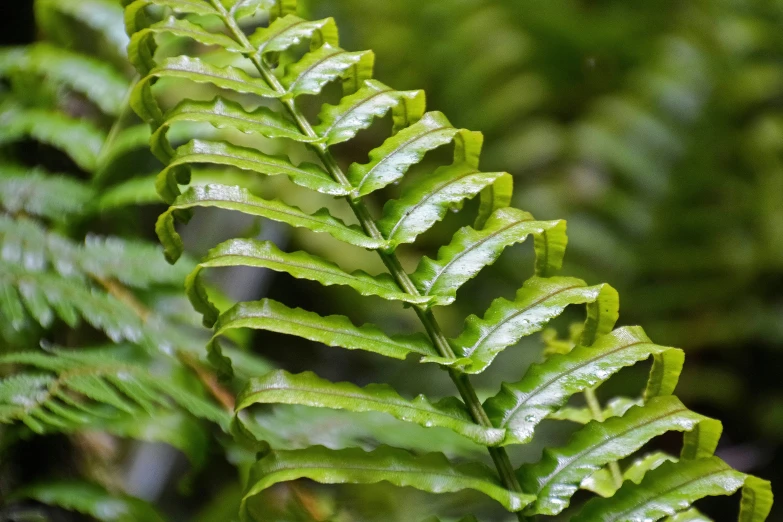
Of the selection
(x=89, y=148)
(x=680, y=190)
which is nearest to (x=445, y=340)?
(x=89, y=148)

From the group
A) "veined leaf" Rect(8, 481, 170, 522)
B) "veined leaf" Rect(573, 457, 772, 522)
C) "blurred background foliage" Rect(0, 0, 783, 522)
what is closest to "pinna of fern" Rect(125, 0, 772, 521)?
"veined leaf" Rect(573, 457, 772, 522)

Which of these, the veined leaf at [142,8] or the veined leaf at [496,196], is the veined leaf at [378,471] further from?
the veined leaf at [142,8]

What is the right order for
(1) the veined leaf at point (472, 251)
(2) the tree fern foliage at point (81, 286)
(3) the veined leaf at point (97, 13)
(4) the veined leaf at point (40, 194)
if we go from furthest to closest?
(3) the veined leaf at point (97, 13), (4) the veined leaf at point (40, 194), (2) the tree fern foliage at point (81, 286), (1) the veined leaf at point (472, 251)

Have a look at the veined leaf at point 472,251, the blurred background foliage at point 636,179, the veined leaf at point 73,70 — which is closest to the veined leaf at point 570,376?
the veined leaf at point 472,251

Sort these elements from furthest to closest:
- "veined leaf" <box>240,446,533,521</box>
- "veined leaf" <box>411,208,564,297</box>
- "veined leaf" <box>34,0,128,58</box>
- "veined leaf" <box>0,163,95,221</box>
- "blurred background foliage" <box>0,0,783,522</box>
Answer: "blurred background foliage" <box>0,0,783,522</box>
"veined leaf" <box>34,0,128,58</box>
"veined leaf" <box>0,163,95,221</box>
"veined leaf" <box>411,208,564,297</box>
"veined leaf" <box>240,446,533,521</box>

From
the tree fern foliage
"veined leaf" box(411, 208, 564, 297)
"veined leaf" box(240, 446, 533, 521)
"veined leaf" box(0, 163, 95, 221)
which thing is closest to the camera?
"veined leaf" box(240, 446, 533, 521)

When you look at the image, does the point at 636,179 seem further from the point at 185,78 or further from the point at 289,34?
the point at 185,78

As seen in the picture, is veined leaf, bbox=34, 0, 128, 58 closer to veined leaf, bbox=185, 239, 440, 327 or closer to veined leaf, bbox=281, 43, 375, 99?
veined leaf, bbox=281, 43, 375, 99
